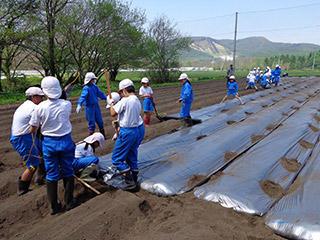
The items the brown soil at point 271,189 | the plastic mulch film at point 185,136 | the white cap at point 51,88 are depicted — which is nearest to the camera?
the white cap at point 51,88

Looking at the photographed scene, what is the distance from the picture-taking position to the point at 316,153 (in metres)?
6.76

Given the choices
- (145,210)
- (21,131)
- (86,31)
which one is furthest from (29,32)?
(145,210)

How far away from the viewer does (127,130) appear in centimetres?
499

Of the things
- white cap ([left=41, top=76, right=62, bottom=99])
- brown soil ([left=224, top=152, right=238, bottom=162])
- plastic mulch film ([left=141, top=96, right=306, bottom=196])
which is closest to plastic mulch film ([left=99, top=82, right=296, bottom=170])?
plastic mulch film ([left=141, top=96, right=306, bottom=196])

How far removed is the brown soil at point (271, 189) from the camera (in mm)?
4780

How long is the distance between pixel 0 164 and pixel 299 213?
5524 millimetres

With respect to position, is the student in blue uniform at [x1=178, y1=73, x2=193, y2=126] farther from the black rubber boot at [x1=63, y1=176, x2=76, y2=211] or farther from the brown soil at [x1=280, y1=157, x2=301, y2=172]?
the black rubber boot at [x1=63, y1=176, x2=76, y2=211]

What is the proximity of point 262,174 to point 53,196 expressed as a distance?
10.7 feet

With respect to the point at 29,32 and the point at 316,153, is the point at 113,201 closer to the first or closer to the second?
the point at 316,153

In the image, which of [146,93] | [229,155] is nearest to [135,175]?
[229,155]

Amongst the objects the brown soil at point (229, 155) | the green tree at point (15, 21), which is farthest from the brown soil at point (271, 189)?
the green tree at point (15, 21)

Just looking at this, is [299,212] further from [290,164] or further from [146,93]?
[146,93]

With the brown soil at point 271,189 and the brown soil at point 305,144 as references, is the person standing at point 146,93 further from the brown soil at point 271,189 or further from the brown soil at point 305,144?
the brown soil at point 271,189

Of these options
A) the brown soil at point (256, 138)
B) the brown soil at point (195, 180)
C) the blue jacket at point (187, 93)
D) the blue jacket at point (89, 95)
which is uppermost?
the blue jacket at point (89, 95)
